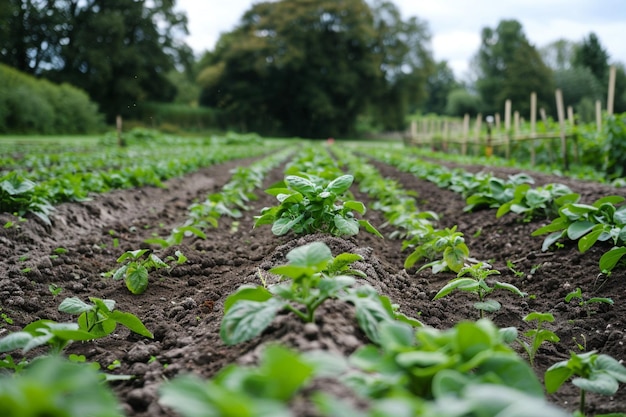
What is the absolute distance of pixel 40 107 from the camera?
26.7 metres

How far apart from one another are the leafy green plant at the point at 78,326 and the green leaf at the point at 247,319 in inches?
22.1

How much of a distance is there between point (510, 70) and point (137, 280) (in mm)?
60142

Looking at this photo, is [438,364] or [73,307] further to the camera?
[73,307]

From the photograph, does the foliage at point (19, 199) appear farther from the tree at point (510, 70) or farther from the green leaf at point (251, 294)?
the tree at point (510, 70)

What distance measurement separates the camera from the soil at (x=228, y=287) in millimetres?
1961

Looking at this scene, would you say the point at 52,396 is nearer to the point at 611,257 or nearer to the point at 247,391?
the point at 247,391

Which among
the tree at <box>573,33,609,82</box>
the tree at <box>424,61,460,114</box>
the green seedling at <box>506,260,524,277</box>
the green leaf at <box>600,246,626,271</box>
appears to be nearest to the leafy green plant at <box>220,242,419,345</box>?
the green leaf at <box>600,246,626,271</box>

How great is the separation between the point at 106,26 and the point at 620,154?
3140 cm

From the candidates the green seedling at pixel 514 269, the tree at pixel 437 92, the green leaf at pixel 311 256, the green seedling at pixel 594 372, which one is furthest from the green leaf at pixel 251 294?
the tree at pixel 437 92

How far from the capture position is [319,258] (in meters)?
1.73

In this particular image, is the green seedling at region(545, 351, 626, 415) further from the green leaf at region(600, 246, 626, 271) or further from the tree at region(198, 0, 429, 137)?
the tree at region(198, 0, 429, 137)

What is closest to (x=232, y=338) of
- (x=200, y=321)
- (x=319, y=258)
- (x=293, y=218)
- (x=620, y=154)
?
(x=319, y=258)

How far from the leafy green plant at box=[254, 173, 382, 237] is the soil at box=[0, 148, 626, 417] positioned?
0.14 metres

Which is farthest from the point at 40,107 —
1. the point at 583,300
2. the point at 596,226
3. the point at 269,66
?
the point at 583,300
